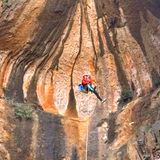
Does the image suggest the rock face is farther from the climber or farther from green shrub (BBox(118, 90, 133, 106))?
the climber

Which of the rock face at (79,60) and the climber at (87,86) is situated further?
the climber at (87,86)

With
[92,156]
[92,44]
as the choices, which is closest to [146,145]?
[92,156]

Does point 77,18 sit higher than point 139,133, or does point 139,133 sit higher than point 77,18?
point 77,18

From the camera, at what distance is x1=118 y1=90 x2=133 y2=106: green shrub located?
23084 millimetres

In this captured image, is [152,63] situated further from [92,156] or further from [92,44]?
[92,156]

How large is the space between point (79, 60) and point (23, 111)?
5057mm

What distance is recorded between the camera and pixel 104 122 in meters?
22.0

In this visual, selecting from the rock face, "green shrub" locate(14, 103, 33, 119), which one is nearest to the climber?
the rock face

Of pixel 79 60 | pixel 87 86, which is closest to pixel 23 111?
pixel 87 86

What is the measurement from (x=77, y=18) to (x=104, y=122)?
563 centimetres

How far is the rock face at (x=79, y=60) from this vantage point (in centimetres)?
2193

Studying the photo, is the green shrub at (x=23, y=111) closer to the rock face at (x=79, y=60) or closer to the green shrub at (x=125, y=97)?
the rock face at (x=79, y=60)

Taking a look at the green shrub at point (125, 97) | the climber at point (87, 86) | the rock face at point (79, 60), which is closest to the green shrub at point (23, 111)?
the rock face at point (79, 60)

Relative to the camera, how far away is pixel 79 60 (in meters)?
24.9
